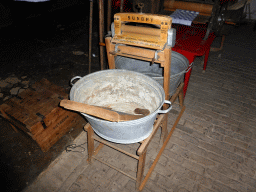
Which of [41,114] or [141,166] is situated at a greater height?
[41,114]

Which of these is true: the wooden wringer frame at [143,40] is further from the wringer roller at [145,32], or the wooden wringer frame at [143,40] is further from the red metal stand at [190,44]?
the red metal stand at [190,44]

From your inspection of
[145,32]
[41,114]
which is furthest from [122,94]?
[41,114]

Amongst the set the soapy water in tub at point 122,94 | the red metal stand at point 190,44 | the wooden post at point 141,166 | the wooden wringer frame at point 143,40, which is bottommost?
the wooden post at point 141,166

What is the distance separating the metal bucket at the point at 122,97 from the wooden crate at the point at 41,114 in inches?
32.2

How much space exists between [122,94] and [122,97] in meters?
0.05

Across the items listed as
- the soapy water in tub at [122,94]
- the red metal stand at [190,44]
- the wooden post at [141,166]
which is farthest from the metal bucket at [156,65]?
the wooden post at [141,166]

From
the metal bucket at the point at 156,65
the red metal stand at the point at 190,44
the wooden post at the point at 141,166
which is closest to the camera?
the wooden post at the point at 141,166

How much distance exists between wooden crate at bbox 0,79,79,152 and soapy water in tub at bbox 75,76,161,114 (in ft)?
2.62

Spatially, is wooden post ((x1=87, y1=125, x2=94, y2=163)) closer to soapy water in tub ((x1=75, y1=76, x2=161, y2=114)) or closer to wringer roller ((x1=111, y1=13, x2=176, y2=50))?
soapy water in tub ((x1=75, y1=76, x2=161, y2=114))

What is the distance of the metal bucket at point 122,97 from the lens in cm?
142

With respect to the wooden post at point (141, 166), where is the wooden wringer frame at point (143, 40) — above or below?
above

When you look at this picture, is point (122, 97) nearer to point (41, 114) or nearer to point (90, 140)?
point (90, 140)

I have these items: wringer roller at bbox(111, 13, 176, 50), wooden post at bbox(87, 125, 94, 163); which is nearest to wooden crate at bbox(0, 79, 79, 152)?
wooden post at bbox(87, 125, 94, 163)

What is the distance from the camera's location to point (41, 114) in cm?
224
